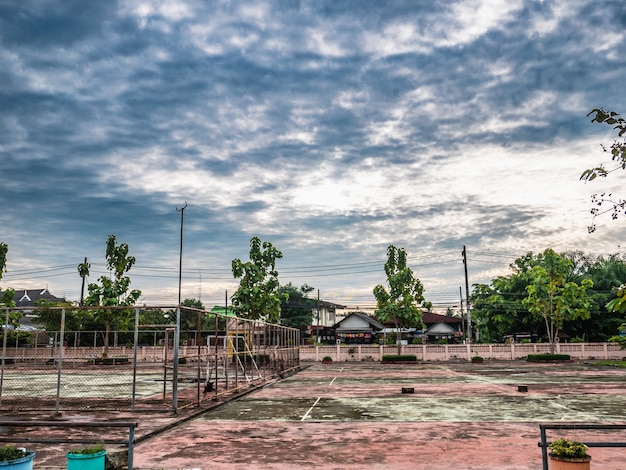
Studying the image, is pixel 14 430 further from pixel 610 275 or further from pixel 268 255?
pixel 610 275

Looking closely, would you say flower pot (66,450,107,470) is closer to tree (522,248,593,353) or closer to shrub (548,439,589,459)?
shrub (548,439,589,459)

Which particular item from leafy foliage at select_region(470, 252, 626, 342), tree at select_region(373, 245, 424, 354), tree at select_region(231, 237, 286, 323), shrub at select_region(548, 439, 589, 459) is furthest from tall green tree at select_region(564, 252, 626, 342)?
shrub at select_region(548, 439, 589, 459)

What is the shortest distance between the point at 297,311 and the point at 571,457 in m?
84.0

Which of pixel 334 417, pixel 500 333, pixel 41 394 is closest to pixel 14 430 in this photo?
pixel 334 417

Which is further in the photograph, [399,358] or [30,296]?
[30,296]

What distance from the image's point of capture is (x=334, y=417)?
1444 cm

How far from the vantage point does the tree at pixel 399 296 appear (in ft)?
160

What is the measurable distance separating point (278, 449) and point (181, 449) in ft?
6.46

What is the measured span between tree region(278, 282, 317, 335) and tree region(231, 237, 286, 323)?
36.3m

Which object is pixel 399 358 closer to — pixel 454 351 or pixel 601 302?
pixel 454 351

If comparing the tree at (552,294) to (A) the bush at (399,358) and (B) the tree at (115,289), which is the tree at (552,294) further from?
(B) the tree at (115,289)

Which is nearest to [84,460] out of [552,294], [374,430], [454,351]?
[374,430]

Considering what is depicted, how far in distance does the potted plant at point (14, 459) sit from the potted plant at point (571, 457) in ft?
22.1

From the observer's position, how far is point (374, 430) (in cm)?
1247
